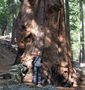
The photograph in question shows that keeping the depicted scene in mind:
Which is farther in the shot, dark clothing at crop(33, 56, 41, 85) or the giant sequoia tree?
the giant sequoia tree

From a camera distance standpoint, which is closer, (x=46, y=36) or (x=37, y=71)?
(x=37, y=71)

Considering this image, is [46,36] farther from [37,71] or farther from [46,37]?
[37,71]

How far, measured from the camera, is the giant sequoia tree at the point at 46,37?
1519cm

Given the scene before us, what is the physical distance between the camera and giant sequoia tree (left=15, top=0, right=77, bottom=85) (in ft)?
49.8

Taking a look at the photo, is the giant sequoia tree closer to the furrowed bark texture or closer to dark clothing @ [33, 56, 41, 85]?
the furrowed bark texture

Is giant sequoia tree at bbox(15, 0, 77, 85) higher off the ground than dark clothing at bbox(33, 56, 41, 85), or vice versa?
giant sequoia tree at bbox(15, 0, 77, 85)

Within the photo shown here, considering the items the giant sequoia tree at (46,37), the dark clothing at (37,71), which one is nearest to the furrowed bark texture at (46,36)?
the giant sequoia tree at (46,37)

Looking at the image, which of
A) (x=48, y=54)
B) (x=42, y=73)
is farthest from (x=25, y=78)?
(x=48, y=54)

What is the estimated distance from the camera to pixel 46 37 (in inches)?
613

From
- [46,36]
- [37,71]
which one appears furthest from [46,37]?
[37,71]

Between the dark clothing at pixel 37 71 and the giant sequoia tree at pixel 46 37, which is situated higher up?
the giant sequoia tree at pixel 46 37

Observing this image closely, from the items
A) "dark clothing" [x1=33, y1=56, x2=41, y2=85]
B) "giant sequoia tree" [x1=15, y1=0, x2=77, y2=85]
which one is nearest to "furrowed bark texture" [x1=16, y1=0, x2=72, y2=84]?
"giant sequoia tree" [x1=15, y1=0, x2=77, y2=85]

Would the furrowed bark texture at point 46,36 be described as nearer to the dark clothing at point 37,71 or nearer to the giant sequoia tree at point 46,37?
the giant sequoia tree at point 46,37

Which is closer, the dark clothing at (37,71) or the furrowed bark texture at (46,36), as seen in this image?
the dark clothing at (37,71)
